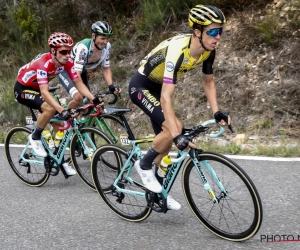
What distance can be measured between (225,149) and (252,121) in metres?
1.51

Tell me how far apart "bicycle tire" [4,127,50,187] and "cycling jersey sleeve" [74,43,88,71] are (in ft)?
3.80

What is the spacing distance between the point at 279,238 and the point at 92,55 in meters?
4.04

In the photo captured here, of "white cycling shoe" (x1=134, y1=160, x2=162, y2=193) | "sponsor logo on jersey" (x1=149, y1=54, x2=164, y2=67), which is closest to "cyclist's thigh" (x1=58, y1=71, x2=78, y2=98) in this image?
"sponsor logo on jersey" (x1=149, y1=54, x2=164, y2=67)

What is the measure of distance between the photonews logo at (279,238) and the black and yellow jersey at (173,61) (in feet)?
5.08

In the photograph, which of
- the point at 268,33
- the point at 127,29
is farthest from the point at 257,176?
the point at 127,29

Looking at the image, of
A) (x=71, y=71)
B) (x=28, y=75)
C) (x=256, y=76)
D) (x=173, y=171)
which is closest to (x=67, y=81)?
(x=71, y=71)

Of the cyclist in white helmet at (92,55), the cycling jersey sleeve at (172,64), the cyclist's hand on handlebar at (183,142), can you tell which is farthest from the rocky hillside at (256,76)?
the cyclist's hand on handlebar at (183,142)

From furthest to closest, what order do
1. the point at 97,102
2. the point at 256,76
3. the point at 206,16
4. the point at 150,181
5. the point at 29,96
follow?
the point at 256,76 → the point at 29,96 → the point at 97,102 → the point at 150,181 → the point at 206,16

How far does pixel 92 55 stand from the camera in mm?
7145

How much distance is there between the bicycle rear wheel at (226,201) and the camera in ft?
13.2

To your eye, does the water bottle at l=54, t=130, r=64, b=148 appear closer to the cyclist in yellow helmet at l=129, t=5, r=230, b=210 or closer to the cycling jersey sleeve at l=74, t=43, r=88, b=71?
the cycling jersey sleeve at l=74, t=43, r=88, b=71

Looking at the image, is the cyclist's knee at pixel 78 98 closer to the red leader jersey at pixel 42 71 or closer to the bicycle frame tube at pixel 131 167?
the red leader jersey at pixel 42 71

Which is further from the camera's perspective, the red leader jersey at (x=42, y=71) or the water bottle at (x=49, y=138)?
the water bottle at (x=49, y=138)

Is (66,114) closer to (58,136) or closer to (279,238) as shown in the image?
(58,136)
